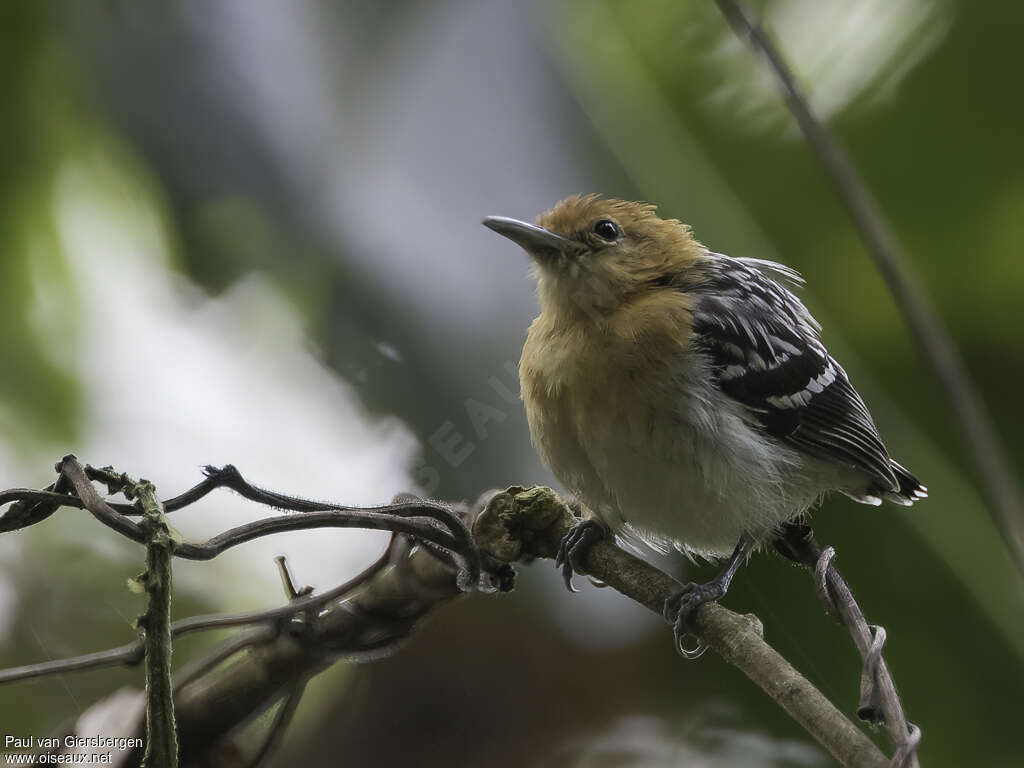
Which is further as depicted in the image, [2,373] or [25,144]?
[25,144]

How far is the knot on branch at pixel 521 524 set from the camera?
1.63m

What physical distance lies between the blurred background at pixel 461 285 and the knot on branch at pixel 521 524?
0.45 metres

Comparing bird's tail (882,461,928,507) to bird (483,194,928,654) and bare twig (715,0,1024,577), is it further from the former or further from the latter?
bare twig (715,0,1024,577)

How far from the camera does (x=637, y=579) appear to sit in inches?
65.6

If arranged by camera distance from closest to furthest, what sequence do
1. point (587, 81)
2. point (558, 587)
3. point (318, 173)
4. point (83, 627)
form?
1. point (83, 627)
2. point (558, 587)
3. point (318, 173)
4. point (587, 81)

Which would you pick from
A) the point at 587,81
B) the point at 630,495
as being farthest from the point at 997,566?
the point at 587,81

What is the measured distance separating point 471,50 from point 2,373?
1648 mm

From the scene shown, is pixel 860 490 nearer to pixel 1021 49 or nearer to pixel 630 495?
pixel 630 495

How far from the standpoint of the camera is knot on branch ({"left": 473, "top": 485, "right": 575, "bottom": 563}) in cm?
163

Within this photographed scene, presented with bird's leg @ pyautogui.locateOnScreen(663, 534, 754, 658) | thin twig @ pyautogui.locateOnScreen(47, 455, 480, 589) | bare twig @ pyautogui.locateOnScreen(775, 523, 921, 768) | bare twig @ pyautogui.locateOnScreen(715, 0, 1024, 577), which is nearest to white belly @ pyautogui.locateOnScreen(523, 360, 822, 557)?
bird's leg @ pyautogui.locateOnScreen(663, 534, 754, 658)

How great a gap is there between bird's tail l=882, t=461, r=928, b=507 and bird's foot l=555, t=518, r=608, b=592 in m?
0.83

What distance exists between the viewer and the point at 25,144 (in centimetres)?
256

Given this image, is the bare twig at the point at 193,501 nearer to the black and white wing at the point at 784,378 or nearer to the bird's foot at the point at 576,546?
the bird's foot at the point at 576,546

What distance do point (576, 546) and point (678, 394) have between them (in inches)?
17.8
